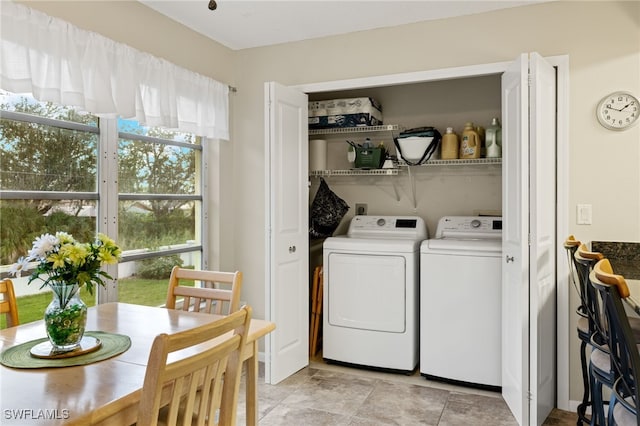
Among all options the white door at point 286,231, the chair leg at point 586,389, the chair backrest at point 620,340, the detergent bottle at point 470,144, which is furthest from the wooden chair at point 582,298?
the white door at point 286,231

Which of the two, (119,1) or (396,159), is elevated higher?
(119,1)

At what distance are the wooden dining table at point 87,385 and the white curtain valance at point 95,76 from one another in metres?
1.15

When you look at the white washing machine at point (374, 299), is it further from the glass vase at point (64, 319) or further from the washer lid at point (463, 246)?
the glass vase at point (64, 319)

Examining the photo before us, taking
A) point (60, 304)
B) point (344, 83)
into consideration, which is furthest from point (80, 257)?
point (344, 83)

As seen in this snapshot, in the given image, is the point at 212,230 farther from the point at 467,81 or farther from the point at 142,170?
the point at 467,81

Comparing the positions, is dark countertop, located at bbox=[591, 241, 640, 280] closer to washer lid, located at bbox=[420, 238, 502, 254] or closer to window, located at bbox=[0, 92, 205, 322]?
washer lid, located at bbox=[420, 238, 502, 254]

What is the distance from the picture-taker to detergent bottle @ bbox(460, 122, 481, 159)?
133 inches

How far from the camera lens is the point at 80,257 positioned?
1.59 metres

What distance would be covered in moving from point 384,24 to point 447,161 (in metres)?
1.08

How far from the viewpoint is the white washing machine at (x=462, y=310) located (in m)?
3.05

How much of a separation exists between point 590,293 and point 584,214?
0.98 metres

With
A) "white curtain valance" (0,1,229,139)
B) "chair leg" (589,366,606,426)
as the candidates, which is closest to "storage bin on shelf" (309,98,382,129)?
"white curtain valance" (0,1,229,139)

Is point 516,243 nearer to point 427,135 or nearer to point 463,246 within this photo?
point 463,246

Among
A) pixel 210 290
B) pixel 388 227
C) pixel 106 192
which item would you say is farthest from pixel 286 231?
pixel 106 192
